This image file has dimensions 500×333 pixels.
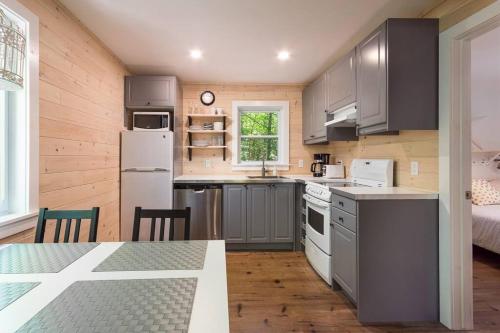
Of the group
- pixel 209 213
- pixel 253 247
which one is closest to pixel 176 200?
pixel 209 213

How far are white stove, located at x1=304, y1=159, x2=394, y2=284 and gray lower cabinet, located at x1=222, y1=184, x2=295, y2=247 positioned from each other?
1.36 ft

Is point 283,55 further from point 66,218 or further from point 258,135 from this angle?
point 66,218

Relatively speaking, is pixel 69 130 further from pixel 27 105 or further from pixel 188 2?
pixel 188 2

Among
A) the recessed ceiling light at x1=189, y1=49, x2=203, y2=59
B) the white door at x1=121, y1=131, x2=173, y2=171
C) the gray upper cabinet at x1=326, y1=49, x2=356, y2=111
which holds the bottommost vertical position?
the white door at x1=121, y1=131, x2=173, y2=171

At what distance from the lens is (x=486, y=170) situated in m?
4.08

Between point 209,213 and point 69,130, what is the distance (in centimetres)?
184

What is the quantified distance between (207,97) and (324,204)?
2.44 m

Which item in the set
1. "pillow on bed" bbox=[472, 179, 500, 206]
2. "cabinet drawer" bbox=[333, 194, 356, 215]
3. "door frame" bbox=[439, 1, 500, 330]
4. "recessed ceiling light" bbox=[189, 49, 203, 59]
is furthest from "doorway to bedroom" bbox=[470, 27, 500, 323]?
"recessed ceiling light" bbox=[189, 49, 203, 59]

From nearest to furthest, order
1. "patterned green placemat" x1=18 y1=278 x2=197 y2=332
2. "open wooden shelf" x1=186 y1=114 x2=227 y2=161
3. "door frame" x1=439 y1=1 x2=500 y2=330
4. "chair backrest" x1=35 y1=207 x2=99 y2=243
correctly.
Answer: "patterned green placemat" x1=18 y1=278 x2=197 y2=332 → "chair backrest" x1=35 y1=207 x2=99 y2=243 → "door frame" x1=439 y1=1 x2=500 y2=330 → "open wooden shelf" x1=186 y1=114 x2=227 y2=161

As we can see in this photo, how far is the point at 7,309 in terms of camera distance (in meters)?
0.80

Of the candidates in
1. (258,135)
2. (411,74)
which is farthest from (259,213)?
(411,74)

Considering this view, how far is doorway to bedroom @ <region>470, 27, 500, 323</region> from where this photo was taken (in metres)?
2.57

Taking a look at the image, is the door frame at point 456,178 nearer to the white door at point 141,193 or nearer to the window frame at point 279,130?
the window frame at point 279,130

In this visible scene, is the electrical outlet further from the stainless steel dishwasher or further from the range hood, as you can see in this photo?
the stainless steel dishwasher
